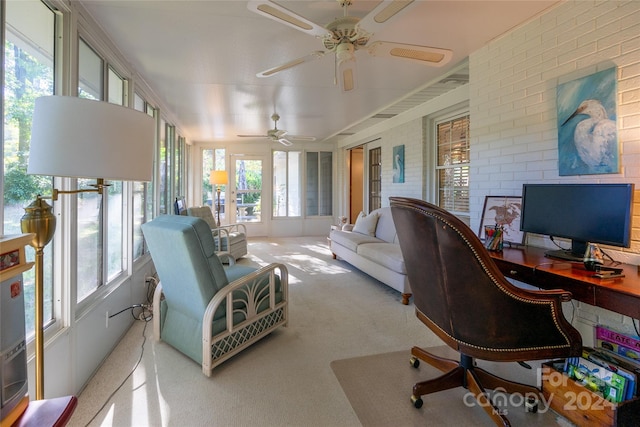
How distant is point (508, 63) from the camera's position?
103 inches

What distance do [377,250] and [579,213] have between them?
2.15m

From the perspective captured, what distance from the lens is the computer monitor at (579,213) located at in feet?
5.36

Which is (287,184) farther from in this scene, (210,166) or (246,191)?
(210,166)

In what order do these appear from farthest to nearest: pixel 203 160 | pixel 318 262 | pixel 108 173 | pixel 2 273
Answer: pixel 203 160 → pixel 318 262 → pixel 108 173 → pixel 2 273

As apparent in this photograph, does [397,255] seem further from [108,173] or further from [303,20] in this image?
[108,173]

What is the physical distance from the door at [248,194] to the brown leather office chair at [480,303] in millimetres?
6637

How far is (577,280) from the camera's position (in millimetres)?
1518

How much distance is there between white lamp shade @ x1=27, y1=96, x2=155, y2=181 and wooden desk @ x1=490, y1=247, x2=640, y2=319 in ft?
7.04

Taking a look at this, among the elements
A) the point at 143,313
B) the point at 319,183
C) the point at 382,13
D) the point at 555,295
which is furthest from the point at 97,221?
the point at 319,183

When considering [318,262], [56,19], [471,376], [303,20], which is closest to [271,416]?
[471,376]

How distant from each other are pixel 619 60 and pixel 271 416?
2881 mm

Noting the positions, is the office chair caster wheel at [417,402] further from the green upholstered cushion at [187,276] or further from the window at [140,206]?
the window at [140,206]

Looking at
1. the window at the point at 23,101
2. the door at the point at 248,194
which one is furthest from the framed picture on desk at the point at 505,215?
the door at the point at 248,194

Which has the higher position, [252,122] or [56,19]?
[252,122]
